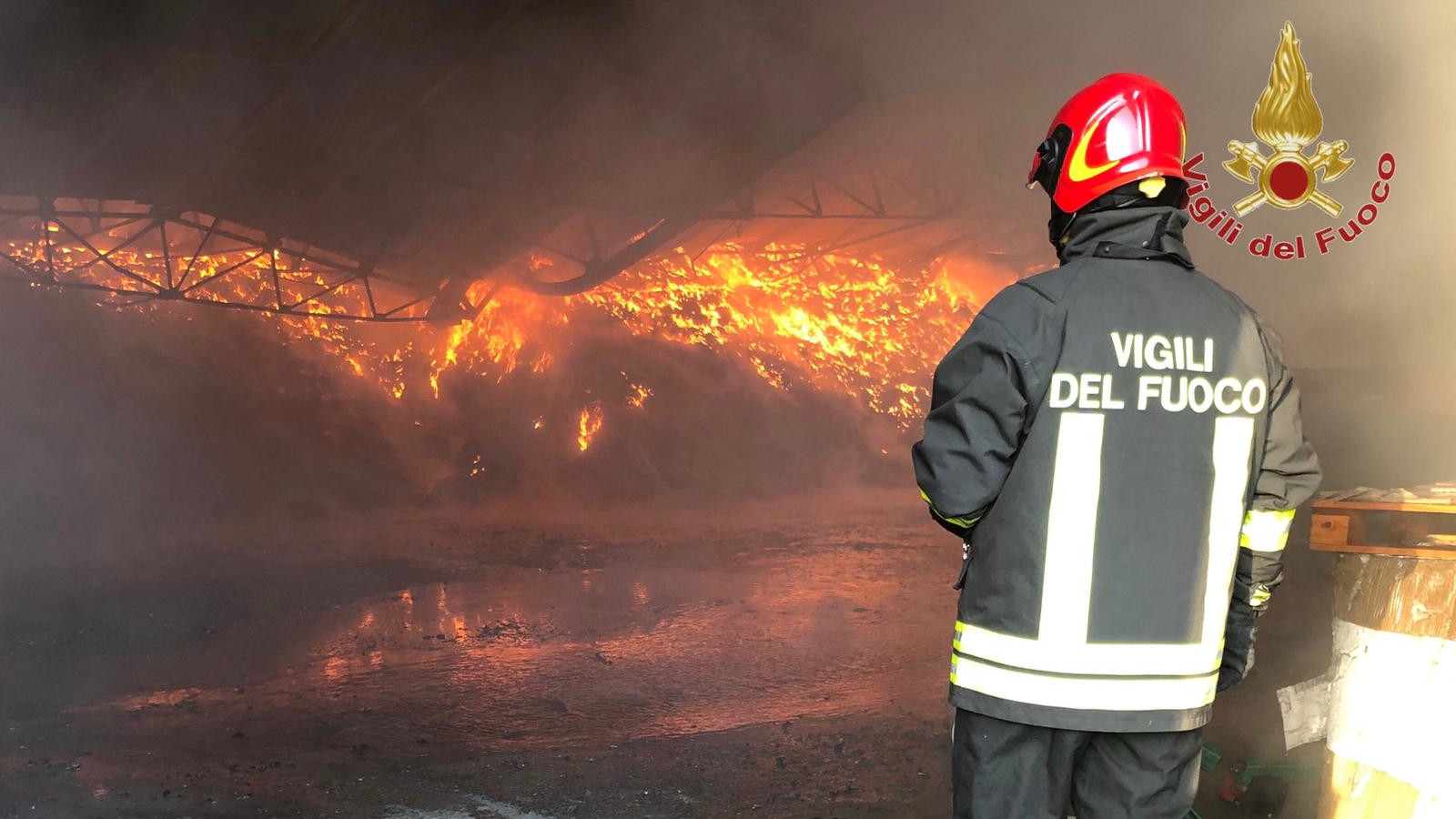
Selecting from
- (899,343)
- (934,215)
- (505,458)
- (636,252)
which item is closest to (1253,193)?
(934,215)

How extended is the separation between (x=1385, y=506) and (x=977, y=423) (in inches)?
47.0

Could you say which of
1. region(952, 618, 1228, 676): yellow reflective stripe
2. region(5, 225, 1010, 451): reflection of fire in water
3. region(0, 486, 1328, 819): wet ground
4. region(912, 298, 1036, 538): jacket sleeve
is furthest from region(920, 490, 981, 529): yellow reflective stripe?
region(5, 225, 1010, 451): reflection of fire in water

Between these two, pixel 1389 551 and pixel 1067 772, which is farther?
pixel 1389 551

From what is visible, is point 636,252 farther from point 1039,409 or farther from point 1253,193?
point 1039,409

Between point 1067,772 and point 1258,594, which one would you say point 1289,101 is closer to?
point 1258,594

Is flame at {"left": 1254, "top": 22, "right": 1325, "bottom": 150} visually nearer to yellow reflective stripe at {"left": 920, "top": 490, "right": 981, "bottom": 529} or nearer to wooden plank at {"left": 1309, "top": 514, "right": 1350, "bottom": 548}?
wooden plank at {"left": 1309, "top": 514, "right": 1350, "bottom": 548}

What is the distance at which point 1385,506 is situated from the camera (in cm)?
210

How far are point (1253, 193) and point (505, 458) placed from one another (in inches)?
355

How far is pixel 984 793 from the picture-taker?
5.19 ft

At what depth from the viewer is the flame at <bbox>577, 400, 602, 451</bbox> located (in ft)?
39.1

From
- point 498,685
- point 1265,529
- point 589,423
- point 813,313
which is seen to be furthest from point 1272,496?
point 813,313

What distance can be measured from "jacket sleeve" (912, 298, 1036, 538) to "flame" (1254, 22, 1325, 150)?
2.97 meters

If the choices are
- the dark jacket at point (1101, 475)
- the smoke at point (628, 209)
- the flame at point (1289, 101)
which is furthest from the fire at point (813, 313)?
the dark jacket at point (1101, 475)

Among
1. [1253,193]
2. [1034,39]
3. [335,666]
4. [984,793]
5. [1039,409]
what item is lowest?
[335,666]
